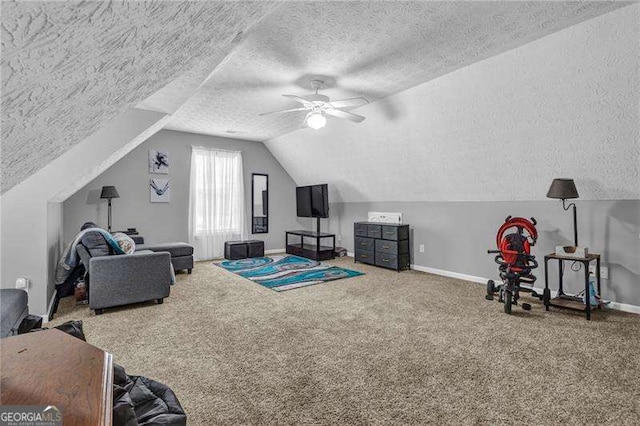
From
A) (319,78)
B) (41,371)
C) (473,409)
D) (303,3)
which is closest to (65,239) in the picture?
(319,78)

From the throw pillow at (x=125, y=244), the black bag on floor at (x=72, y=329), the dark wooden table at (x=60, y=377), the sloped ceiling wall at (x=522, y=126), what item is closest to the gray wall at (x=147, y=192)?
the throw pillow at (x=125, y=244)

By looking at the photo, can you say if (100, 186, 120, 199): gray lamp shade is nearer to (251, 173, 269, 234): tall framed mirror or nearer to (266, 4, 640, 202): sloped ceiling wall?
(251, 173, 269, 234): tall framed mirror

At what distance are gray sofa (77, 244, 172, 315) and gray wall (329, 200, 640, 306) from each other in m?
3.95

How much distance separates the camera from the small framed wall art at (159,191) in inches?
232

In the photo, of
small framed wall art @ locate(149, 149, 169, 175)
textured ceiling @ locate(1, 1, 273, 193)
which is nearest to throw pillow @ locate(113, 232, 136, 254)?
small framed wall art @ locate(149, 149, 169, 175)

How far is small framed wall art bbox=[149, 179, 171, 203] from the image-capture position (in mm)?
5902

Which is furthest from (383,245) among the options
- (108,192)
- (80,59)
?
(80,59)

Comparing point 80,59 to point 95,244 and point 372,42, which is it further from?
point 95,244

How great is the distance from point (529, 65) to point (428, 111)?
122 centimetres

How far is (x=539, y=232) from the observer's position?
4039mm

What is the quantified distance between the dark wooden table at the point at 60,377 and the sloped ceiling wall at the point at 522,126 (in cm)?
361

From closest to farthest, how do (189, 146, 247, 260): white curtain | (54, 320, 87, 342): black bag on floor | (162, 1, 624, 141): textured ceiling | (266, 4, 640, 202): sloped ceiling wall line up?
(54, 320, 87, 342): black bag on floor < (162, 1, 624, 141): textured ceiling < (266, 4, 640, 202): sloped ceiling wall < (189, 146, 247, 260): white curtain

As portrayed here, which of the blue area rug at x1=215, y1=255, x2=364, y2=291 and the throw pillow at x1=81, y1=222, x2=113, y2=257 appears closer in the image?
the throw pillow at x1=81, y1=222, x2=113, y2=257

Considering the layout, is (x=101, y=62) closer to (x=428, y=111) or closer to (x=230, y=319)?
(x=230, y=319)
